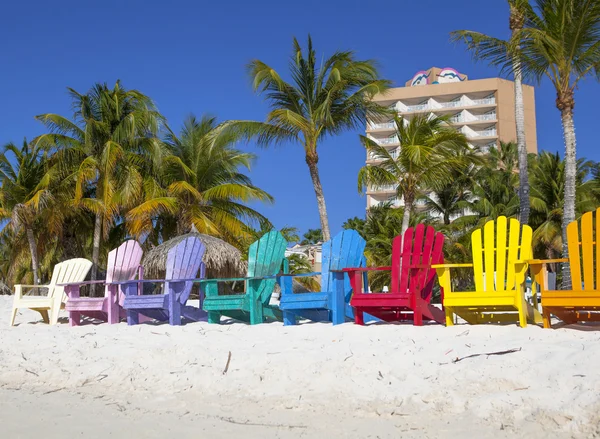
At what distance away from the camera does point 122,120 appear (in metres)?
19.9

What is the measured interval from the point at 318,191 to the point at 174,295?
800 centimetres

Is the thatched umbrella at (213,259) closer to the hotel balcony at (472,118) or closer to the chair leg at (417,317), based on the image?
the chair leg at (417,317)

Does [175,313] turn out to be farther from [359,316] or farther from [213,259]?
[213,259]

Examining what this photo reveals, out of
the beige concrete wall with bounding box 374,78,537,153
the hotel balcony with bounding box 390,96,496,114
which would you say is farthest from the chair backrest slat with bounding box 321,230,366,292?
the beige concrete wall with bounding box 374,78,537,153

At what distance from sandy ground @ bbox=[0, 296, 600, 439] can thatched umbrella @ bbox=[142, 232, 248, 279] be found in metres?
9.12

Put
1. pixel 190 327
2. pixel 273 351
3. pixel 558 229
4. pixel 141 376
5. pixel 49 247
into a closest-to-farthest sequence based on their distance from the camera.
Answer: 1. pixel 141 376
2. pixel 273 351
3. pixel 190 327
4. pixel 49 247
5. pixel 558 229

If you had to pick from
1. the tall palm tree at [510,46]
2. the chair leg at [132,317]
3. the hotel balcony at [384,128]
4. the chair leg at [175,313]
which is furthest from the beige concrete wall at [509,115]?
the chair leg at [175,313]

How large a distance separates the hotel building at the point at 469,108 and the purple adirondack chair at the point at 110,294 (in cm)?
5211

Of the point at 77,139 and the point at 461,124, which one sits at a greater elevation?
the point at 461,124

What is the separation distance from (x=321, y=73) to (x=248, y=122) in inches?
82.9

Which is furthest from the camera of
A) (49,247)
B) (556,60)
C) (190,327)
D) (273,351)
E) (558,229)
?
(558,229)

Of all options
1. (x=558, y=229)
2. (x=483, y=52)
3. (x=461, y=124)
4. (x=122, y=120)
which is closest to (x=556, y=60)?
(x=483, y=52)

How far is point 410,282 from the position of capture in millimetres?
6488

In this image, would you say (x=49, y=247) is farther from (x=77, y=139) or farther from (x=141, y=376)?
(x=141, y=376)
